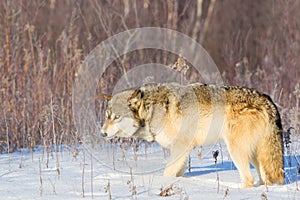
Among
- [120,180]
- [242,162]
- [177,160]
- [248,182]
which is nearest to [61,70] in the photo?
[177,160]

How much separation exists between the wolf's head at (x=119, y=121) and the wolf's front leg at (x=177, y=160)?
1.81 ft

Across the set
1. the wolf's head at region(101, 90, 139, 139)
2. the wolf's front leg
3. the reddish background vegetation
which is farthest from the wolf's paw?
the reddish background vegetation

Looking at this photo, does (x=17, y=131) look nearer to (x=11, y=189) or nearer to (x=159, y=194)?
(x=11, y=189)

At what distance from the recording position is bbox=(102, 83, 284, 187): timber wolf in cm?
551

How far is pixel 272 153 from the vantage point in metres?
5.52

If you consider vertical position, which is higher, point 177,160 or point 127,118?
point 127,118

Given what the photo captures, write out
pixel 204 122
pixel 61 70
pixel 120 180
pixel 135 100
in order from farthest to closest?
pixel 61 70
pixel 135 100
pixel 204 122
pixel 120 180

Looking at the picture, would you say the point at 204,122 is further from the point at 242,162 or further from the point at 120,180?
the point at 120,180

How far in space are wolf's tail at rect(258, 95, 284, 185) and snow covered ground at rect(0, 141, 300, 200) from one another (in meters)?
0.14

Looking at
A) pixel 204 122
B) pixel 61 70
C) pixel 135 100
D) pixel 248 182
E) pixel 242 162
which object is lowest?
pixel 248 182

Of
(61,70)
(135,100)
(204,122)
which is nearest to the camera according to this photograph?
(204,122)

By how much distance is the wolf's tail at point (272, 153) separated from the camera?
18.0ft

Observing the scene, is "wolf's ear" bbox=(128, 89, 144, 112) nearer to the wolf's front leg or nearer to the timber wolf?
the timber wolf

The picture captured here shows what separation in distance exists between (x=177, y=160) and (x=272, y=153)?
3.27 feet
